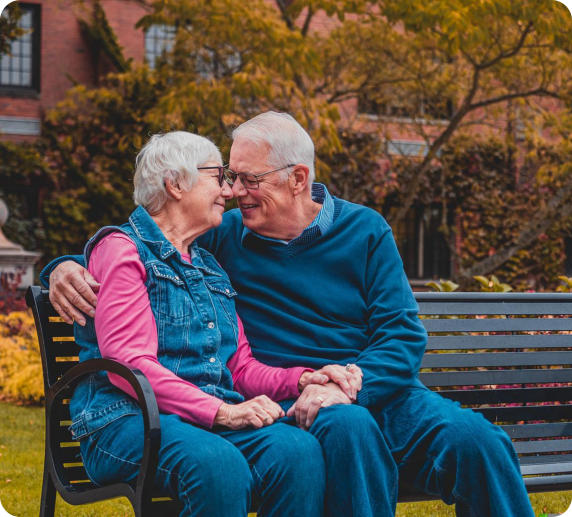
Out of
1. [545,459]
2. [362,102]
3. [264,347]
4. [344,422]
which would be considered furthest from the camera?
[362,102]

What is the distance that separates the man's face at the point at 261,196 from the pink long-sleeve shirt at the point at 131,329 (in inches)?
23.9

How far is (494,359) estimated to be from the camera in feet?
12.5

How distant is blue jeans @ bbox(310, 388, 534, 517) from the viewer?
2.54 metres

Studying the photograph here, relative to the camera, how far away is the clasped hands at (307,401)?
2.61 metres

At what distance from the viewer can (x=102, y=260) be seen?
276cm

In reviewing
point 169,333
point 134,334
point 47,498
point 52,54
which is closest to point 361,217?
point 169,333

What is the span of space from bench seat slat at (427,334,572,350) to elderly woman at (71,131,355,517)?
95cm

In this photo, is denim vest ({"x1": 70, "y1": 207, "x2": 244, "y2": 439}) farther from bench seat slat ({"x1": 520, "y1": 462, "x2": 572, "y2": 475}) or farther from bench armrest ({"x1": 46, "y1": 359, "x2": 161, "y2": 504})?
bench seat slat ({"x1": 520, "y1": 462, "x2": 572, "y2": 475})

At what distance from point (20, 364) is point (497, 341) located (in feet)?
17.1

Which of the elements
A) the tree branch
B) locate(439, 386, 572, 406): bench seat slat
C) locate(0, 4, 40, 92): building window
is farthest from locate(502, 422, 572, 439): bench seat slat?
locate(0, 4, 40, 92): building window

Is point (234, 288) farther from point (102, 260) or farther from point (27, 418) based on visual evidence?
point (27, 418)

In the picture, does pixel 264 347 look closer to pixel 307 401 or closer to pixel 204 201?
pixel 307 401

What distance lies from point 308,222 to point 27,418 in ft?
13.6

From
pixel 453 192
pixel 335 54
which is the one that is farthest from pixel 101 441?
pixel 453 192
